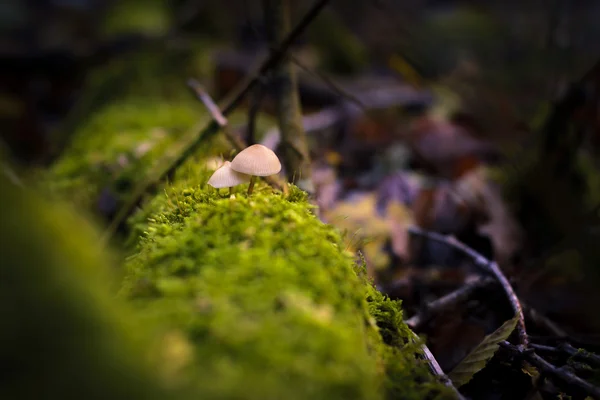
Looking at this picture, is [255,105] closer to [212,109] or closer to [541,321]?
[212,109]

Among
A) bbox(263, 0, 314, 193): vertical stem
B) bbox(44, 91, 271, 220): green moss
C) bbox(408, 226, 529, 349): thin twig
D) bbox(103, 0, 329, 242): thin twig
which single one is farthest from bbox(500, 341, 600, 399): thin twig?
bbox(103, 0, 329, 242): thin twig

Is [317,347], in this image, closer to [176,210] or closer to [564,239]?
[176,210]

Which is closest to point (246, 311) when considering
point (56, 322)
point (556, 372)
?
point (56, 322)

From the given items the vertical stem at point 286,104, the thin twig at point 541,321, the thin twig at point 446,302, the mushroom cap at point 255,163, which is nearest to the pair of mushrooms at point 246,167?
the mushroom cap at point 255,163

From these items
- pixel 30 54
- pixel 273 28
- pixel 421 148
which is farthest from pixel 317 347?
pixel 30 54

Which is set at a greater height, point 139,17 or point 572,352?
point 139,17

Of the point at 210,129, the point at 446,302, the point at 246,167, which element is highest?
the point at 210,129
